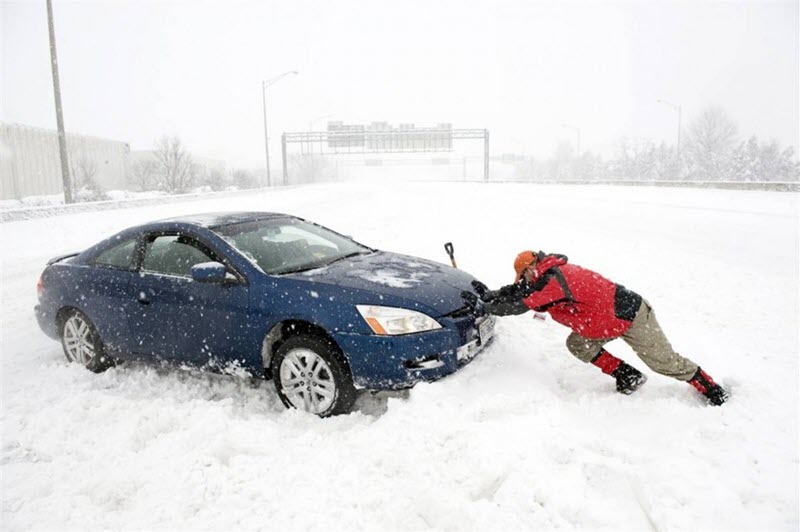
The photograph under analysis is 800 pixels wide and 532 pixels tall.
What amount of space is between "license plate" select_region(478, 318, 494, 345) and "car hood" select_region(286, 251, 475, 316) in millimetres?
266

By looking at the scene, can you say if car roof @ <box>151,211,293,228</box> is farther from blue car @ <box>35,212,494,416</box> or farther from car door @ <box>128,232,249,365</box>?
car door @ <box>128,232,249,365</box>

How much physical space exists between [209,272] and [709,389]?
3.88 meters

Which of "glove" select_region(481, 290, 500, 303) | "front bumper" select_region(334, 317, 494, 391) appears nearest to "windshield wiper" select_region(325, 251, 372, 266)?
"front bumper" select_region(334, 317, 494, 391)

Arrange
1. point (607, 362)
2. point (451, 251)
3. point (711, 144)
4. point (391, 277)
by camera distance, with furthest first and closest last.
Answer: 1. point (711, 144)
2. point (451, 251)
3. point (391, 277)
4. point (607, 362)

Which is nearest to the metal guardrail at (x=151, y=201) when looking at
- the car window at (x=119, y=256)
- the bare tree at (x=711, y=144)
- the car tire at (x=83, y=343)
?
the car tire at (x=83, y=343)

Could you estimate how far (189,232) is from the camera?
4.54 m

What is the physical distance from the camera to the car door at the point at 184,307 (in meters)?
4.11

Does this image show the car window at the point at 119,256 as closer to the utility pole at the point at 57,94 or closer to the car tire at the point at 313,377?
the car tire at the point at 313,377

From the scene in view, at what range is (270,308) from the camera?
3.92 meters

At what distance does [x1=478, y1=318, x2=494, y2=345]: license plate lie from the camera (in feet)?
13.8

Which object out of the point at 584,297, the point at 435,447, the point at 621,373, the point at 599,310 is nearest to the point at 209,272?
the point at 435,447

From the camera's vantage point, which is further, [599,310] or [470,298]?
[470,298]

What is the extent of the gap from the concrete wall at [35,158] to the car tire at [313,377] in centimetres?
3866

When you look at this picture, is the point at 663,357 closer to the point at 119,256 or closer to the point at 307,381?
the point at 307,381
